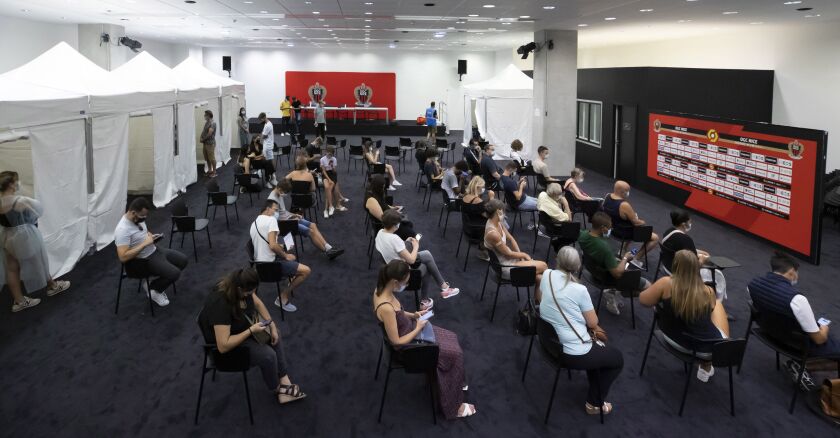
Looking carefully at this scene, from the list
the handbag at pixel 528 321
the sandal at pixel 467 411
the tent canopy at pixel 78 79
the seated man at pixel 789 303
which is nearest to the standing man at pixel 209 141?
the tent canopy at pixel 78 79

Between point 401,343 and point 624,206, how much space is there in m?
4.17

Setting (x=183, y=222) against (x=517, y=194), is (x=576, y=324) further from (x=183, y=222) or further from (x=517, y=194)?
(x=183, y=222)

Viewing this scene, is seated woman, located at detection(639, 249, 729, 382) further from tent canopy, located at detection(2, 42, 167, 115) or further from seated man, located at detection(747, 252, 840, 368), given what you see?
tent canopy, located at detection(2, 42, 167, 115)

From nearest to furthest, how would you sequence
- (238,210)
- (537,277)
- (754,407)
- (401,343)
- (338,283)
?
(401,343) < (754,407) < (537,277) < (338,283) < (238,210)

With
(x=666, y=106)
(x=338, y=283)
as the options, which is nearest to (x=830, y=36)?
(x=666, y=106)

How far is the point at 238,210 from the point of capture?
35.5 ft

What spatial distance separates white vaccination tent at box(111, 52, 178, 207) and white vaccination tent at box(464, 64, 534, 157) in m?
9.24

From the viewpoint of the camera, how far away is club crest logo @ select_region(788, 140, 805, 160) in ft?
26.3

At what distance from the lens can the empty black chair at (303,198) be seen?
28.2 ft

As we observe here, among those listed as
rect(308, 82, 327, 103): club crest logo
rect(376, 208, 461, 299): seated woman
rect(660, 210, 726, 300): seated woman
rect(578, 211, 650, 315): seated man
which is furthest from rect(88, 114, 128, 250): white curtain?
rect(308, 82, 327, 103): club crest logo

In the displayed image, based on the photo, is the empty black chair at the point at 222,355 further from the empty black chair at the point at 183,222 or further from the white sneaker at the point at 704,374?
the empty black chair at the point at 183,222

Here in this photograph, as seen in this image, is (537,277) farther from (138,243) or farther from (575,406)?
(138,243)

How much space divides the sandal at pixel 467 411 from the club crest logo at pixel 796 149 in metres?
6.41

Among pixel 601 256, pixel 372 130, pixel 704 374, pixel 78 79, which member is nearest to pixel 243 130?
pixel 78 79
